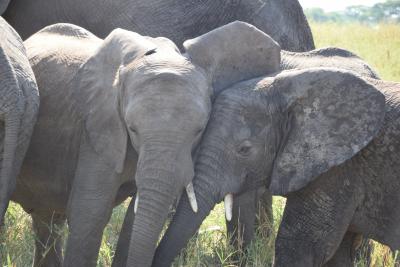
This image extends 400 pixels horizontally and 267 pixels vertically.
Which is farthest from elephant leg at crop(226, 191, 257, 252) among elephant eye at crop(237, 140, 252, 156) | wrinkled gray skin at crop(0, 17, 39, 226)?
wrinkled gray skin at crop(0, 17, 39, 226)

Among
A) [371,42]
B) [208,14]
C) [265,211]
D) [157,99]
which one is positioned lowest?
[371,42]

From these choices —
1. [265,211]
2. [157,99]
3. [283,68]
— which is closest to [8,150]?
[157,99]

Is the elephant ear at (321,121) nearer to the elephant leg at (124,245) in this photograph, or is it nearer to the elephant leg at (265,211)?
the elephant leg at (124,245)

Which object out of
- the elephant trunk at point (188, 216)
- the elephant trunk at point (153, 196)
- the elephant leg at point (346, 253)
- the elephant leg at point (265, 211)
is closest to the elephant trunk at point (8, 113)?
the elephant trunk at point (153, 196)

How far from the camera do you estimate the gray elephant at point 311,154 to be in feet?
13.8

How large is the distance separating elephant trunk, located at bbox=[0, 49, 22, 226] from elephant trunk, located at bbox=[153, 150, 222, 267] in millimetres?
755

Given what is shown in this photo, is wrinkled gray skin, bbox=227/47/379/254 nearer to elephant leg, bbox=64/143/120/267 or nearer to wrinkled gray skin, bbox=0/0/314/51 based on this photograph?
elephant leg, bbox=64/143/120/267

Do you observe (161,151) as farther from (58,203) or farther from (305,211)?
(58,203)

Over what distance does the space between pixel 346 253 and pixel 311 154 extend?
0.77m

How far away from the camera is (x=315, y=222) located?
4414mm

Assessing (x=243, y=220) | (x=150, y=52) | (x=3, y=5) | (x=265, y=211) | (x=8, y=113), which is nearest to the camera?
(x=8, y=113)

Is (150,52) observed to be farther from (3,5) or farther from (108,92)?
(3,5)

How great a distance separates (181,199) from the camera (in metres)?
4.07

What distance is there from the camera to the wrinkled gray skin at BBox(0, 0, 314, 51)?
6152 millimetres
